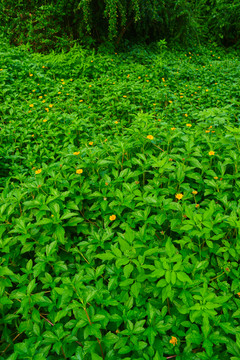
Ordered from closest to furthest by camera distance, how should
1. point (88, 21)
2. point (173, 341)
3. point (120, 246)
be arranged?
point (173, 341), point (120, 246), point (88, 21)

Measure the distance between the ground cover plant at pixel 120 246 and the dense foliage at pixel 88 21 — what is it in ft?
10.8

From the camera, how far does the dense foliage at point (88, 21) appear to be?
197 inches

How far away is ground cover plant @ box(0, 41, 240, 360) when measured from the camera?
1.12 metres

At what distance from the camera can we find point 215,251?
1411 millimetres

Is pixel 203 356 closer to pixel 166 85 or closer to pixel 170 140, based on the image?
pixel 170 140

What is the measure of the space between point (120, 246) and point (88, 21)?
5.15 metres

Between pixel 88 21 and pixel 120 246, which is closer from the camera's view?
pixel 120 246

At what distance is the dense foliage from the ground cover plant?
329cm

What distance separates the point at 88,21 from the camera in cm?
496

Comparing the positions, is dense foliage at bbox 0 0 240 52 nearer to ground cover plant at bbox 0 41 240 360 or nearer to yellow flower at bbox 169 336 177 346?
ground cover plant at bbox 0 41 240 360

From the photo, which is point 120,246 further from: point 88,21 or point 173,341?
point 88,21

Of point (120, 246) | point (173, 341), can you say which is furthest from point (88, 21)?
point (173, 341)

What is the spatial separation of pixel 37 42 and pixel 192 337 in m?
Result: 6.25

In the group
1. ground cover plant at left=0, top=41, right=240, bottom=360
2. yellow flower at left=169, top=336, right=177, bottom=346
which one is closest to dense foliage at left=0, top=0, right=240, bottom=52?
ground cover plant at left=0, top=41, right=240, bottom=360
